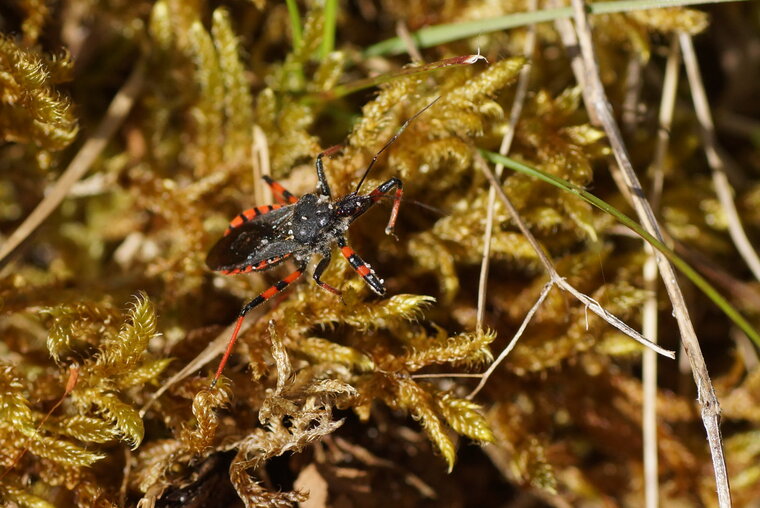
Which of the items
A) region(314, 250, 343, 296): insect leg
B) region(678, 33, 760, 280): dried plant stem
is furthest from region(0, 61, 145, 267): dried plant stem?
region(678, 33, 760, 280): dried plant stem

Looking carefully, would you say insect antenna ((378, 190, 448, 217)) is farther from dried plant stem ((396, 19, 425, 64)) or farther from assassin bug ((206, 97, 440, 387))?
dried plant stem ((396, 19, 425, 64))

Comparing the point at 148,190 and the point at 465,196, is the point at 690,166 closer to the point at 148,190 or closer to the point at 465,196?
the point at 465,196

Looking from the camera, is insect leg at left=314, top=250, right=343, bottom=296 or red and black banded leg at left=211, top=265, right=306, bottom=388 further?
insect leg at left=314, top=250, right=343, bottom=296

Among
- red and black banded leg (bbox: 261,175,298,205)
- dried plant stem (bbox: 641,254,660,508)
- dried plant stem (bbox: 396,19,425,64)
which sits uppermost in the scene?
dried plant stem (bbox: 396,19,425,64)

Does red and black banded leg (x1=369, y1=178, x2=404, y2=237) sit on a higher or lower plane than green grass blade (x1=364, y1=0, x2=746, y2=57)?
lower

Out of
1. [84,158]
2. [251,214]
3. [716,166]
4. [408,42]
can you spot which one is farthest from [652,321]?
[84,158]

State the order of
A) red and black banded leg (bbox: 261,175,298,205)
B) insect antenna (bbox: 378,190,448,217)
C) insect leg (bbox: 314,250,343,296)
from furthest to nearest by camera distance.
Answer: red and black banded leg (bbox: 261,175,298,205), insect antenna (bbox: 378,190,448,217), insect leg (bbox: 314,250,343,296)

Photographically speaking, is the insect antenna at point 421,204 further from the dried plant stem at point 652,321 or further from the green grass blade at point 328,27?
the dried plant stem at point 652,321

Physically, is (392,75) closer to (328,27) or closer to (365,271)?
(328,27)
